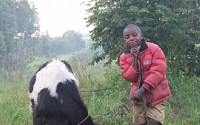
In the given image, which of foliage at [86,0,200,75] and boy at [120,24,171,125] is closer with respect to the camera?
boy at [120,24,171,125]

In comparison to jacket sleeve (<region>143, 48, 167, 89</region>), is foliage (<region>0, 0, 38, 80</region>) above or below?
above

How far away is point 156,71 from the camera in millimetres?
2873

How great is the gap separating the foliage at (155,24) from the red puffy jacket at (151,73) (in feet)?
8.30

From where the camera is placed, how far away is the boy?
2895 millimetres

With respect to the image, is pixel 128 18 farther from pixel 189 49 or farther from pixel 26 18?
pixel 26 18

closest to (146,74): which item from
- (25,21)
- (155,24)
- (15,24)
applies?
(155,24)

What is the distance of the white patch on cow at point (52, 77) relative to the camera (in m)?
3.32

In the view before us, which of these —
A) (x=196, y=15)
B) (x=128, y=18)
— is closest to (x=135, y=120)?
(x=128, y=18)

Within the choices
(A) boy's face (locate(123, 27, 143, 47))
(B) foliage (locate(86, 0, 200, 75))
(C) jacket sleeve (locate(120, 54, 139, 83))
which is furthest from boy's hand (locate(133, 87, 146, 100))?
(B) foliage (locate(86, 0, 200, 75))

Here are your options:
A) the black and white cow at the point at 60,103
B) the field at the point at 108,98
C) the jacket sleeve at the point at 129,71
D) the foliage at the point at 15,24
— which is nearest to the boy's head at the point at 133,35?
the jacket sleeve at the point at 129,71

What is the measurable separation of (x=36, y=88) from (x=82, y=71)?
11.1 feet

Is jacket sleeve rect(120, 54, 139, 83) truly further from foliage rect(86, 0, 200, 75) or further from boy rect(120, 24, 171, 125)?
foliage rect(86, 0, 200, 75)

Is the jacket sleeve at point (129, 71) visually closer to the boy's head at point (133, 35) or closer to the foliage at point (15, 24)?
the boy's head at point (133, 35)

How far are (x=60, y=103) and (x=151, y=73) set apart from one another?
1117mm
